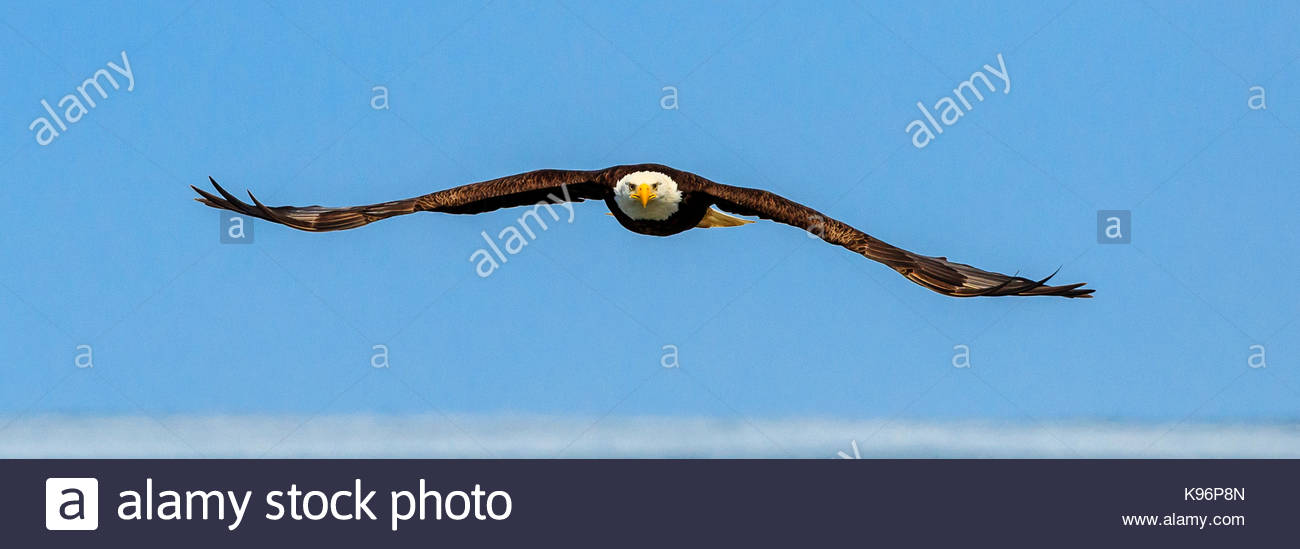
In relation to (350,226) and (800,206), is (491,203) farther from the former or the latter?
(800,206)

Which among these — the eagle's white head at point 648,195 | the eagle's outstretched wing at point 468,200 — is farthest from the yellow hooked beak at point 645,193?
the eagle's outstretched wing at point 468,200

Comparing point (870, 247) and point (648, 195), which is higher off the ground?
point (648, 195)

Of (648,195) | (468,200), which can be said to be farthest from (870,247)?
(468,200)

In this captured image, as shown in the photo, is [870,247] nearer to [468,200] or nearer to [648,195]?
[648,195]

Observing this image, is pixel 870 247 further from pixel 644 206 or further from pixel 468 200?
pixel 468 200

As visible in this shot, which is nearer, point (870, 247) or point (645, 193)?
point (870, 247)

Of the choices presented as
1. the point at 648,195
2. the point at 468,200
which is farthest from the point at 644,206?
the point at 468,200

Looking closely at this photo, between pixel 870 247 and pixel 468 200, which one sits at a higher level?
pixel 468 200
